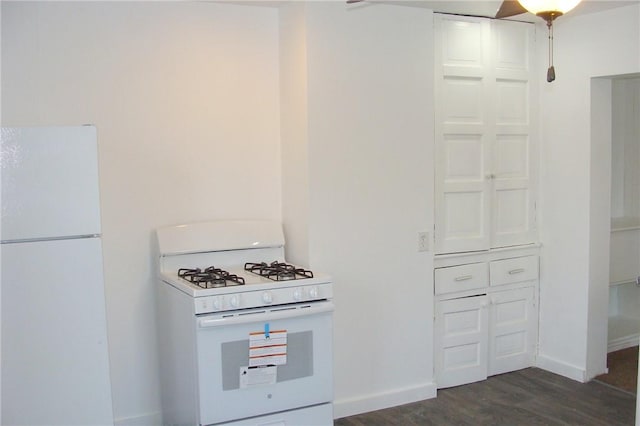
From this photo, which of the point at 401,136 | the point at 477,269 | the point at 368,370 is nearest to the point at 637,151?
the point at 477,269

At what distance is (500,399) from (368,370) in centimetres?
87

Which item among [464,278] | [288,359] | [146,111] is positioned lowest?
[288,359]

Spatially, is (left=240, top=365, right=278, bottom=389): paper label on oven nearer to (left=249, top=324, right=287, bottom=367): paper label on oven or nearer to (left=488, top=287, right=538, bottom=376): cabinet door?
(left=249, top=324, right=287, bottom=367): paper label on oven

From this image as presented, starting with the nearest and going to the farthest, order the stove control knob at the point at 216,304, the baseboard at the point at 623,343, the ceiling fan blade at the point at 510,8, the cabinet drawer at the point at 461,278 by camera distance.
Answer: the ceiling fan blade at the point at 510,8 → the stove control knob at the point at 216,304 → the cabinet drawer at the point at 461,278 → the baseboard at the point at 623,343

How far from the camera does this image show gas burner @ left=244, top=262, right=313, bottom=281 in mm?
3248

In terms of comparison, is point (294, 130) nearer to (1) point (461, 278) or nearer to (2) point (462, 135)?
(2) point (462, 135)

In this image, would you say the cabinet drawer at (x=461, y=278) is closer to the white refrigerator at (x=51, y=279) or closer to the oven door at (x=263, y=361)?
the oven door at (x=263, y=361)

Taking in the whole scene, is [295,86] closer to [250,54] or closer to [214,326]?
[250,54]

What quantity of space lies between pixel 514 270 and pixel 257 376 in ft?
6.93

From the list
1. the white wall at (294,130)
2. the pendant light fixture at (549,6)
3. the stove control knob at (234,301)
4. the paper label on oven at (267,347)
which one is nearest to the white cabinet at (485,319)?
the white wall at (294,130)

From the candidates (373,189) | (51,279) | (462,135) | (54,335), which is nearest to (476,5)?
(462,135)

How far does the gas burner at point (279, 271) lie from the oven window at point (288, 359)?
296 mm

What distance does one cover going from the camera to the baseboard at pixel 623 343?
189 inches

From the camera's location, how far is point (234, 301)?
2969mm
